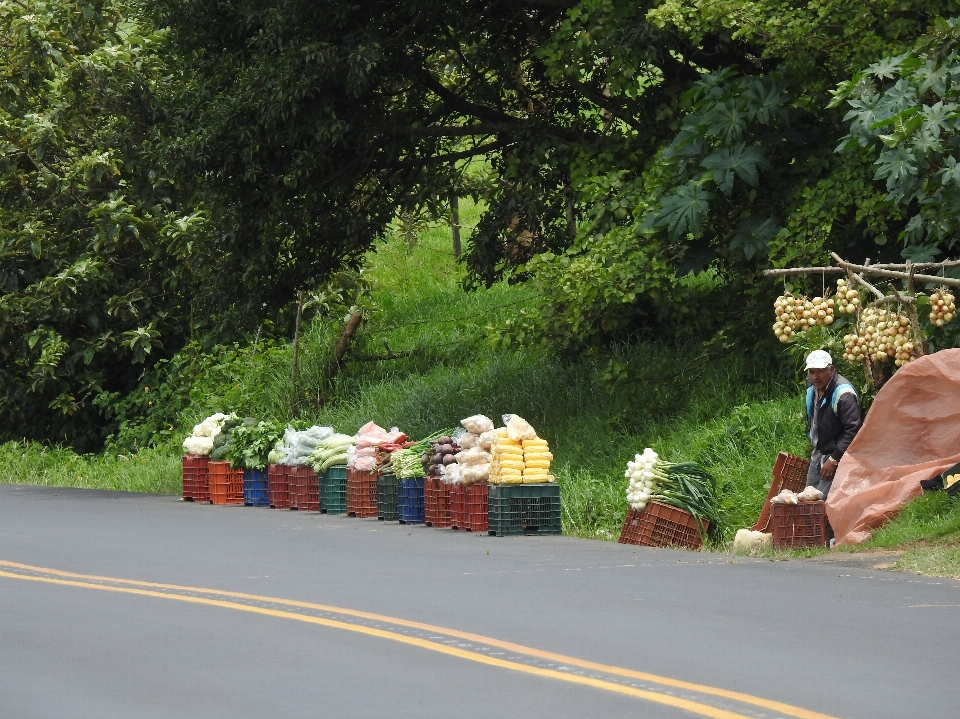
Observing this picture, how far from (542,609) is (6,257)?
2139 centimetres

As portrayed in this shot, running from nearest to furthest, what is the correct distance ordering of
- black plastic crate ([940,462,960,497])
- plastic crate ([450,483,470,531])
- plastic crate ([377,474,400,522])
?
black plastic crate ([940,462,960,497]) → plastic crate ([450,483,470,531]) → plastic crate ([377,474,400,522])

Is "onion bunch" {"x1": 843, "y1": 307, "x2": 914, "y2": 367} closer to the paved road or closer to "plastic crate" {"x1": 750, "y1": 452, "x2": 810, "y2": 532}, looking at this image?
"plastic crate" {"x1": 750, "y1": 452, "x2": 810, "y2": 532}

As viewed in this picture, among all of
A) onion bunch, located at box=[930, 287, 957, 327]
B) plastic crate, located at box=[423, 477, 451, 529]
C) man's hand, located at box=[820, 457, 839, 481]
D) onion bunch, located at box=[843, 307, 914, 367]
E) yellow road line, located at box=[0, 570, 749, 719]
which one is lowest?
yellow road line, located at box=[0, 570, 749, 719]

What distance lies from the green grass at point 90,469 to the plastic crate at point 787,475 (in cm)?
1096

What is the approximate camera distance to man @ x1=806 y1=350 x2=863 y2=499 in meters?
15.0

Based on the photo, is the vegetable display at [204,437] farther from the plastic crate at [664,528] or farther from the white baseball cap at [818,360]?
the white baseball cap at [818,360]

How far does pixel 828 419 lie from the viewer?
1512cm

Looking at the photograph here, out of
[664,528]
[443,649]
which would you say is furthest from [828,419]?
[443,649]

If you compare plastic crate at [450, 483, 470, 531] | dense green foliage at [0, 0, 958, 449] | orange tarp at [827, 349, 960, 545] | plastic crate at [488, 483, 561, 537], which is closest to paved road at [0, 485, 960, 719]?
plastic crate at [488, 483, 561, 537]

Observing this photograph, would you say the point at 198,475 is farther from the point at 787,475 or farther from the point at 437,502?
the point at 787,475

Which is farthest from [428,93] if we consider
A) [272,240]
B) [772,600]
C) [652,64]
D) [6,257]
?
[772,600]

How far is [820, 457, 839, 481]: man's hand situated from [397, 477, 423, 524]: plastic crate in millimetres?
4442

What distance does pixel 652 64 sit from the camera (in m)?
20.2

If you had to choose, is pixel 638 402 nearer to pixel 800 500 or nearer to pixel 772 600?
pixel 800 500
